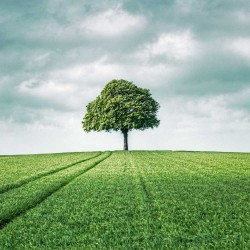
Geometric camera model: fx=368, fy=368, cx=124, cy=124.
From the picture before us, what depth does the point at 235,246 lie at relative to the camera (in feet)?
35.6

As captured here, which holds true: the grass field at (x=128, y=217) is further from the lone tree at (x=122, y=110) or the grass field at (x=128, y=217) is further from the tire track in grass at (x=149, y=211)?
the lone tree at (x=122, y=110)

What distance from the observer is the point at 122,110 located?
8650 centimetres

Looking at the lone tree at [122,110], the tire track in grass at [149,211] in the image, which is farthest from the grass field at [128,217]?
the lone tree at [122,110]

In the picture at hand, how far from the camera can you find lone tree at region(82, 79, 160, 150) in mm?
85875

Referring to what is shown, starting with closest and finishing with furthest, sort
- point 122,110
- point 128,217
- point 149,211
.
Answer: point 128,217 → point 149,211 → point 122,110

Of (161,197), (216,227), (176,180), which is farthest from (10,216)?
(176,180)

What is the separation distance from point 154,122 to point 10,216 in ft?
237

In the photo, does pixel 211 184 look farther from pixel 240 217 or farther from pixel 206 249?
pixel 206 249

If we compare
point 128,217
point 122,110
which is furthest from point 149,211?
point 122,110

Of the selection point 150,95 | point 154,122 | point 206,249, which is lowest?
point 206,249

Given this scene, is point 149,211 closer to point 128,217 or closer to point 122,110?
point 128,217

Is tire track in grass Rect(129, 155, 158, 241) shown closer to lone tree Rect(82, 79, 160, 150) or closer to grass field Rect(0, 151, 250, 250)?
grass field Rect(0, 151, 250, 250)

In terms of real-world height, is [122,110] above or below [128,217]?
above

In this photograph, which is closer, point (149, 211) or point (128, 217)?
point (128, 217)
